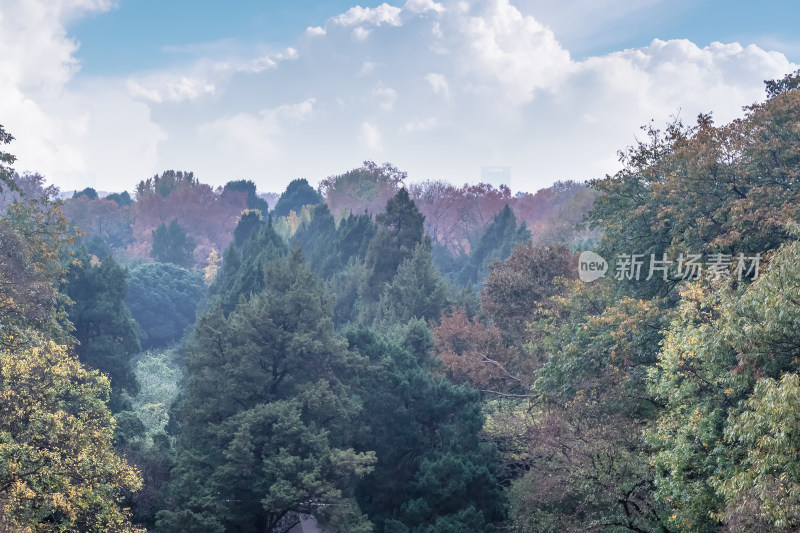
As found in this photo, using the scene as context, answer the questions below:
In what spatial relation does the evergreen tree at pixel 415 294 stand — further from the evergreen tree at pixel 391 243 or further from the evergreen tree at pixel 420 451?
the evergreen tree at pixel 420 451

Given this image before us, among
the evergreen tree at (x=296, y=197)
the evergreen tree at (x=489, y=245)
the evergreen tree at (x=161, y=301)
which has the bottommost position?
the evergreen tree at (x=161, y=301)

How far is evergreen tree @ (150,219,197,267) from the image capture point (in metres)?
59.5

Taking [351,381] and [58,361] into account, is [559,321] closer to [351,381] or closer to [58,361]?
[351,381]

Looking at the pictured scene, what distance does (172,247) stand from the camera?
196 ft

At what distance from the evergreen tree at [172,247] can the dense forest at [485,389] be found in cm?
2823

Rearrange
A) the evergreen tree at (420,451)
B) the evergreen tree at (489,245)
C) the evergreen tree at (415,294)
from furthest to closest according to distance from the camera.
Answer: the evergreen tree at (489,245), the evergreen tree at (415,294), the evergreen tree at (420,451)

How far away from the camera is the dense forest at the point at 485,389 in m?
9.91

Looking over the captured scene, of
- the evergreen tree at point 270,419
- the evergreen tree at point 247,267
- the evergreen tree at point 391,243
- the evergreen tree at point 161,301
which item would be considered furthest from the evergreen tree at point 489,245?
the evergreen tree at point 270,419

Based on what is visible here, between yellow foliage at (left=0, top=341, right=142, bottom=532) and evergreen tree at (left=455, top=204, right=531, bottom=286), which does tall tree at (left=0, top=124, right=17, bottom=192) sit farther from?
evergreen tree at (left=455, top=204, right=531, bottom=286)

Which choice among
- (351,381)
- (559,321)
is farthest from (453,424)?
(559,321)

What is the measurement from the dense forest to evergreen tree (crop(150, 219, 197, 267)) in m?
28.2

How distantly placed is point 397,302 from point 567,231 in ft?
86.5

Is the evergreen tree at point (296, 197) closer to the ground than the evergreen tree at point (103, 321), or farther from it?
farther from it

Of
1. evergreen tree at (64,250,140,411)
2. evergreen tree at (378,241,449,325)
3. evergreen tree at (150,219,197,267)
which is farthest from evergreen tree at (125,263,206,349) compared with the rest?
evergreen tree at (378,241,449,325)
